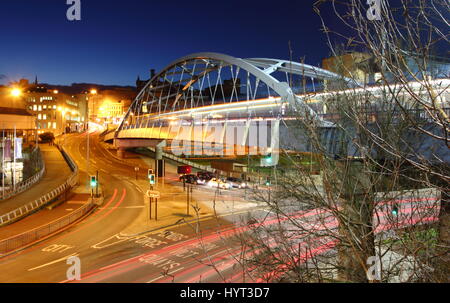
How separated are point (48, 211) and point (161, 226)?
29.4 feet

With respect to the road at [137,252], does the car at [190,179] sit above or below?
above

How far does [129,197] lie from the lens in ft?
104

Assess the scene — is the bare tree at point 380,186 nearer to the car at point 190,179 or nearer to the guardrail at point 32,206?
the guardrail at point 32,206

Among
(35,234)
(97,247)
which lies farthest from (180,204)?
(35,234)

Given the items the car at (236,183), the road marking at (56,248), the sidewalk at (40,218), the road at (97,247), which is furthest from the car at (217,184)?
the road marking at (56,248)

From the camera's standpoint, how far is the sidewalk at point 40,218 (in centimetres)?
1916

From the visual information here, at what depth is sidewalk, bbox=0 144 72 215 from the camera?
2419 centimetres

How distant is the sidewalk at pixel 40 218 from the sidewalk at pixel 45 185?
1.68 meters

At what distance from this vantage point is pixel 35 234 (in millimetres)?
18312

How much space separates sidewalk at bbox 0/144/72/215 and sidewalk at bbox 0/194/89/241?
1.68m

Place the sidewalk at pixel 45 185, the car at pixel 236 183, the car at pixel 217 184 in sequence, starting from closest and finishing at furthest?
1. the sidewalk at pixel 45 185
2. the car at pixel 217 184
3. the car at pixel 236 183

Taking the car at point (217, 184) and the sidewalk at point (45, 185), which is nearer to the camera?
the sidewalk at point (45, 185)

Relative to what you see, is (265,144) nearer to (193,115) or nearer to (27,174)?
(193,115)
